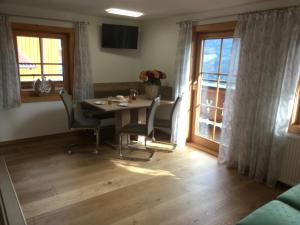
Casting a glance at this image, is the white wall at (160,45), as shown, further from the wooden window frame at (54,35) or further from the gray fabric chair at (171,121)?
the wooden window frame at (54,35)

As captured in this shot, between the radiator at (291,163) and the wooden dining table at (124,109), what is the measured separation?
1.99 metres

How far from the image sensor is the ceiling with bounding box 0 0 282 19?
10.6 feet

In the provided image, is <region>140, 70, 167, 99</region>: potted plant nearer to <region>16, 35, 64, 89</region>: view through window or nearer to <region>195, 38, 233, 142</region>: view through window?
<region>195, 38, 233, 142</region>: view through window

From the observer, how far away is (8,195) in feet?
8.72

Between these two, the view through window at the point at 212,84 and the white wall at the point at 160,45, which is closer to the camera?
the view through window at the point at 212,84

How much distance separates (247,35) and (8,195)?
11.1ft

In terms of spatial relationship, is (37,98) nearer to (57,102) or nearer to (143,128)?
(57,102)

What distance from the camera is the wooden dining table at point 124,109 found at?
3.74 metres

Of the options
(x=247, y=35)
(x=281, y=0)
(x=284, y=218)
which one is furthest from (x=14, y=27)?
(x=284, y=218)

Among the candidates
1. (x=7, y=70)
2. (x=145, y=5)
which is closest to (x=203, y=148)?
(x=145, y=5)

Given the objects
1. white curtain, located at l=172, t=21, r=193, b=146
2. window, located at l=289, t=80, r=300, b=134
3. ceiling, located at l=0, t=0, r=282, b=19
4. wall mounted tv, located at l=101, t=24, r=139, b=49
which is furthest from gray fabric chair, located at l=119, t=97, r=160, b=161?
wall mounted tv, located at l=101, t=24, r=139, b=49

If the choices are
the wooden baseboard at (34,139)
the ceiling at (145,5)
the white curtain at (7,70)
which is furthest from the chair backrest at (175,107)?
the white curtain at (7,70)

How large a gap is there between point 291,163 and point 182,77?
6.75ft

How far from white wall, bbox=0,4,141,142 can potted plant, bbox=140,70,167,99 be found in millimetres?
1004
